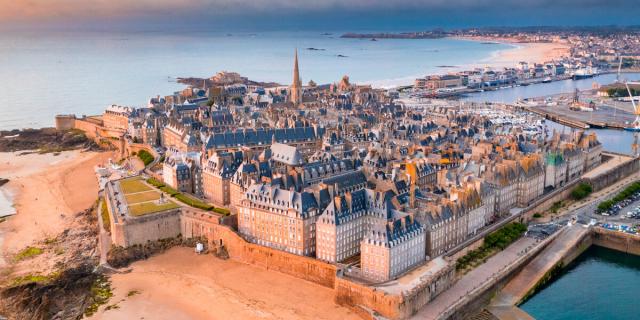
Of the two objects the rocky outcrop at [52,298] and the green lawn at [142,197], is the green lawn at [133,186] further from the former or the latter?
the rocky outcrop at [52,298]

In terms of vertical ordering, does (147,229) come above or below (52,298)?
above

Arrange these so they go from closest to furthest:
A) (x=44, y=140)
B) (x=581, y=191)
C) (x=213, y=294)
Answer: (x=213, y=294) < (x=581, y=191) < (x=44, y=140)

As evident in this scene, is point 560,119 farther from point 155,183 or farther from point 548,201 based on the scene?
point 155,183

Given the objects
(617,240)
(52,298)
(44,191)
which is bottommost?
(52,298)

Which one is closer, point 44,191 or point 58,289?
point 58,289

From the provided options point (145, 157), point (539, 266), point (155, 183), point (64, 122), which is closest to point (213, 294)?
point (155, 183)

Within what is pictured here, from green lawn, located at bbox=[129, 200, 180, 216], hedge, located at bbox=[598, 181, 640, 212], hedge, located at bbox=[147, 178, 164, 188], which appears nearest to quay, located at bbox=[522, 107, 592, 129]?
hedge, located at bbox=[598, 181, 640, 212]

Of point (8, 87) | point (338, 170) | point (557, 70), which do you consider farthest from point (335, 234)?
point (557, 70)
